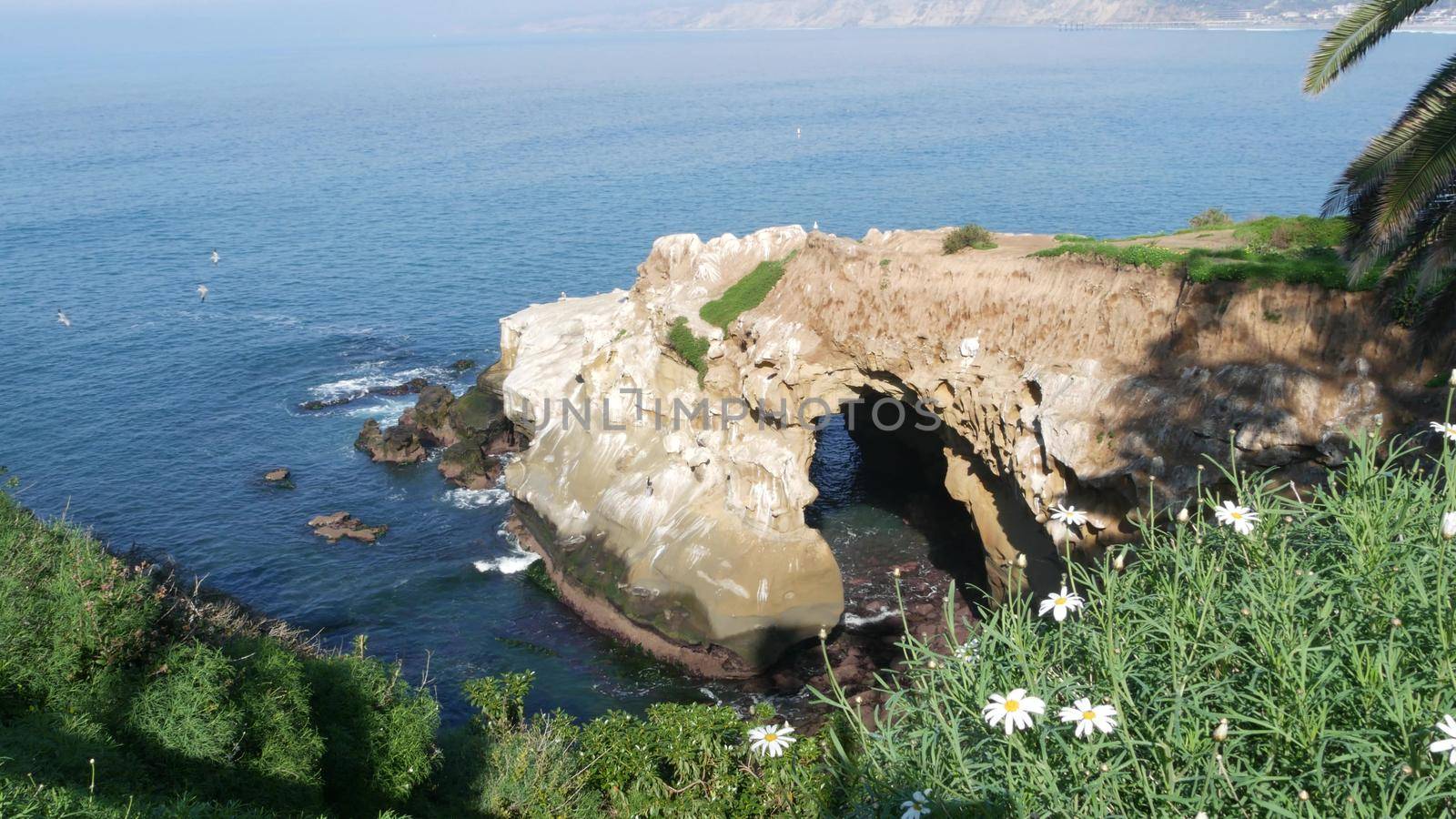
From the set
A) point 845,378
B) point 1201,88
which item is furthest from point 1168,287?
point 1201,88

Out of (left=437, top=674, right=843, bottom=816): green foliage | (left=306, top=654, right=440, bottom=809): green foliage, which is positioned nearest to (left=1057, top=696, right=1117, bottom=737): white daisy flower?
(left=437, top=674, right=843, bottom=816): green foliage

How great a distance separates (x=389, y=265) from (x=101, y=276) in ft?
74.2

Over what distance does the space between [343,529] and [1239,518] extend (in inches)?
1634

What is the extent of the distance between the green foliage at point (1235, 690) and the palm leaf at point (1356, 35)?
1202 cm

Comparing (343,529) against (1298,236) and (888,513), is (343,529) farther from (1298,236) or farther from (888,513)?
(1298,236)

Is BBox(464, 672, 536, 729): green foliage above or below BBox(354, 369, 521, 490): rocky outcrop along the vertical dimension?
above

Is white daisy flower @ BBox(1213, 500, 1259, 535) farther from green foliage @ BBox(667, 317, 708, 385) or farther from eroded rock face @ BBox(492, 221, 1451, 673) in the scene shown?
green foliage @ BBox(667, 317, 708, 385)

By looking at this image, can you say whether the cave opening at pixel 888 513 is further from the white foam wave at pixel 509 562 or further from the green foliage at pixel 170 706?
the green foliage at pixel 170 706

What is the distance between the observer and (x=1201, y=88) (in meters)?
160

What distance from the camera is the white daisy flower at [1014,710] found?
952 centimetres

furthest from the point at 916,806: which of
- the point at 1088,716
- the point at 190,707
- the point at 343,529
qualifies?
the point at 343,529

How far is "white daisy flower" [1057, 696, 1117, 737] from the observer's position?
31.1 ft

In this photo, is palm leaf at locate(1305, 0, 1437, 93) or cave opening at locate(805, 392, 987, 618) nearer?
palm leaf at locate(1305, 0, 1437, 93)

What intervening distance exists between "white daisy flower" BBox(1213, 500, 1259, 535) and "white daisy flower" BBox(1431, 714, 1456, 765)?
346 cm
